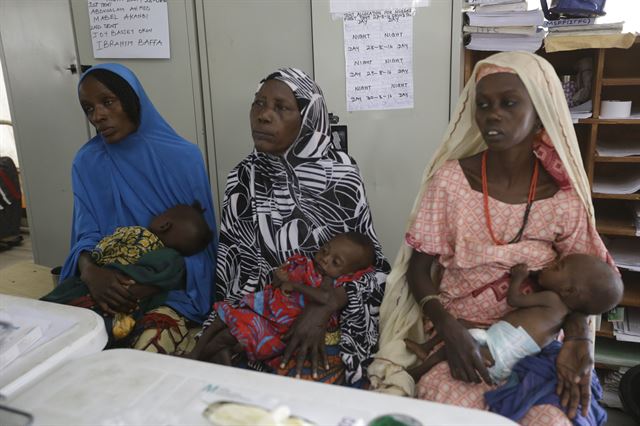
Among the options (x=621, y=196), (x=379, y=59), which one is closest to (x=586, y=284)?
(x=621, y=196)

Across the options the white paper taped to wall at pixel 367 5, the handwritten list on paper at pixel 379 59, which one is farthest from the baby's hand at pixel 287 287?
the white paper taped to wall at pixel 367 5

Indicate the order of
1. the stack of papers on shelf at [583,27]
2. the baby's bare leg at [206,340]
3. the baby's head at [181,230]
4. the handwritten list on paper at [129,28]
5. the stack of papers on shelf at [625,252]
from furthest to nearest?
the handwritten list on paper at [129,28], the stack of papers on shelf at [625,252], the stack of papers on shelf at [583,27], the baby's head at [181,230], the baby's bare leg at [206,340]

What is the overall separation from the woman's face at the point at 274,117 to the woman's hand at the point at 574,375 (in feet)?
3.44

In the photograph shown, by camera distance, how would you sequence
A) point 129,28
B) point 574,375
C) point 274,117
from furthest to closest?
1. point 129,28
2. point 274,117
3. point 574,375

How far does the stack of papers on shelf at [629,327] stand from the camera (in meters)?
2.33

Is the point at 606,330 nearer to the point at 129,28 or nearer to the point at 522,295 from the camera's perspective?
the point at 522,295

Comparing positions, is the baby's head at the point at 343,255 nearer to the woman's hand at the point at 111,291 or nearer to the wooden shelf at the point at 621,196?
the woman's hand at the point at 111,291

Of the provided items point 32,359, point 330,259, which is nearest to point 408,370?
point 330,259

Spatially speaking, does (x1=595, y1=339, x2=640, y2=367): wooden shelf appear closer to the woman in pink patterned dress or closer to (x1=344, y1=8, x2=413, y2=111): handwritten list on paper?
the woman in pink patterned dress

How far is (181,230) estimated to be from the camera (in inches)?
75.0

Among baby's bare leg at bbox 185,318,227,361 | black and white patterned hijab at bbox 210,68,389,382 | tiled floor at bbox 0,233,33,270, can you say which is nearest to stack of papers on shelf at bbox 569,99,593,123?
black and white patterned hijab at bbox 210,68,389,382

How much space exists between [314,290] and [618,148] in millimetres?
1654

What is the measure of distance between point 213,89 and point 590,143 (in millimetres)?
1864

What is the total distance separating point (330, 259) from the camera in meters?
1.62
